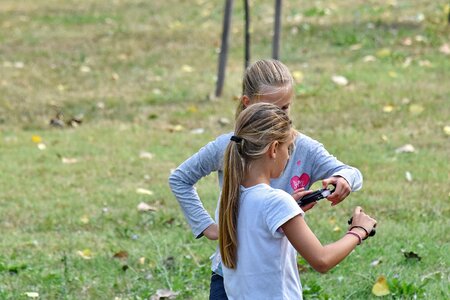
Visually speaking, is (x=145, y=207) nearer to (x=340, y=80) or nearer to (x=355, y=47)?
(x=340, y=80)

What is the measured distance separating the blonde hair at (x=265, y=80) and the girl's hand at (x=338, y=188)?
1.69 ft

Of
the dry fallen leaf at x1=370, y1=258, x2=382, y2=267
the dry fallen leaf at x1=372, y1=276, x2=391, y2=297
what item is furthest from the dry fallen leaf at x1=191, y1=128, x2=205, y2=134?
the dry fallen leaf at x1=372, y1=276, x2=391, y2=297

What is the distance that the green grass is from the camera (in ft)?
17.4

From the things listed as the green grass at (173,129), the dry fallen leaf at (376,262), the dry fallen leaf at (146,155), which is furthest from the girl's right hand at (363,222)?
the dry fallen leaf at (146,155)

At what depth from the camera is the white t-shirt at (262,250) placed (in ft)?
10.3

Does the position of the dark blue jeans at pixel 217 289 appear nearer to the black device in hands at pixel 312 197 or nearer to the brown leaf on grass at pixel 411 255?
the black device in hands at pixel 312 197

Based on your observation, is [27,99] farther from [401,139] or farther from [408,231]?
[408,231]

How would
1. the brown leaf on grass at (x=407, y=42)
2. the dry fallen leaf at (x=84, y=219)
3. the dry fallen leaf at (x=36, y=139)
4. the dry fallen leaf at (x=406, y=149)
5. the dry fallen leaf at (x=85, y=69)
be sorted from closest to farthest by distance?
the dry fallen leaf at (x=84, y=219) < the dry fallen leaf at (x=406, y=149) < the dry fallen leaf at (x=36, y=139) < the brown leaf on grass at (x=407, y=42) < the dry fallen leaf at (x=85, y=69)

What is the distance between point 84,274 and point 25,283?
313 mm

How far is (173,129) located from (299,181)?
5.13 m

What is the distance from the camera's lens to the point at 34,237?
19.9 ft

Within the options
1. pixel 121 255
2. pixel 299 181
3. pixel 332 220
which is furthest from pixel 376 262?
pixel 299 181

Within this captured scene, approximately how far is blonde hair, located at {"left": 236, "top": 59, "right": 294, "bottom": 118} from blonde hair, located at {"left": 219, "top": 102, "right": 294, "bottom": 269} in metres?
0.69

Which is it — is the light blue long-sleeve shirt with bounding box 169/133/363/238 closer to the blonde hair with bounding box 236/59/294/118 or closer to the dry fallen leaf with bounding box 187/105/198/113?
the blonde hair with bounding box 236/59/294/118
